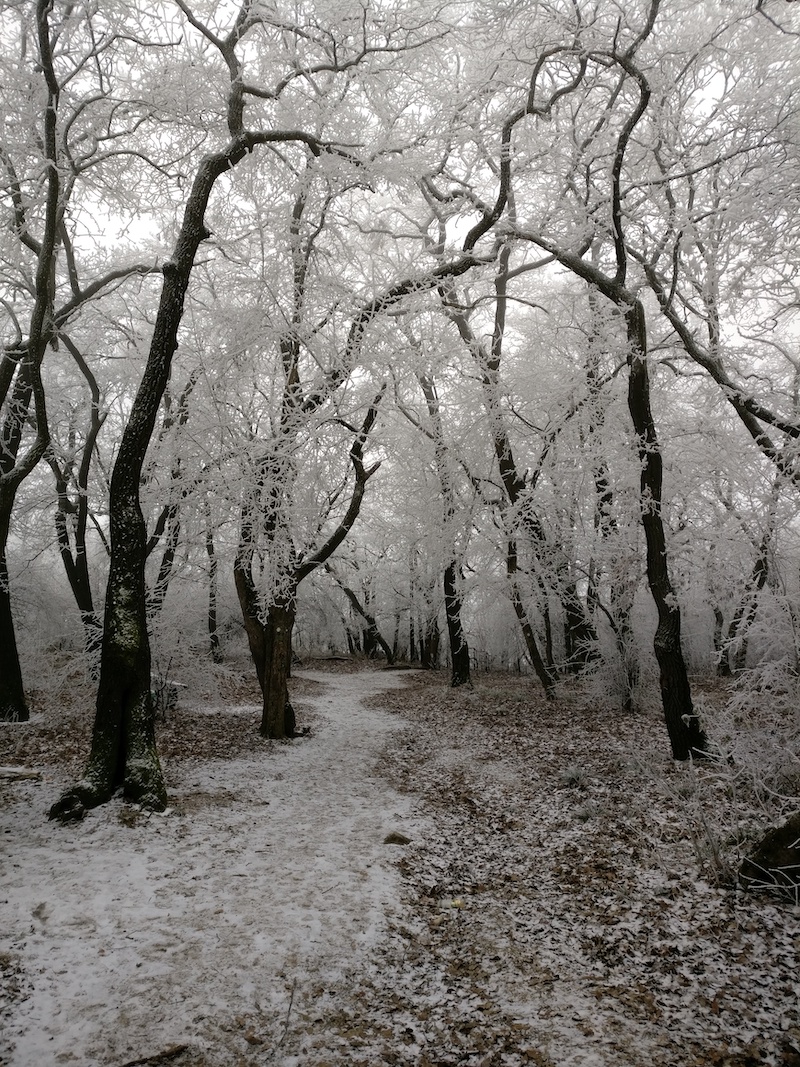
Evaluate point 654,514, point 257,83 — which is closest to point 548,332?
point 654,514

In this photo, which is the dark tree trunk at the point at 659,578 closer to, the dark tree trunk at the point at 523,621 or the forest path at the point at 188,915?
the forest path at the point at 188,915

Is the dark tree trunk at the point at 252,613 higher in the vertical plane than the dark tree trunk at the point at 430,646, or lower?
higher

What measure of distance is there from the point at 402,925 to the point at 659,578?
17.9ft

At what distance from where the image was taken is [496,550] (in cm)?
1395

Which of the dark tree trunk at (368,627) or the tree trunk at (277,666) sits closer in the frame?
the tree trunk at (277,666)

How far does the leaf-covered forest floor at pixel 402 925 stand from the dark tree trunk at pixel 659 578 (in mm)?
649

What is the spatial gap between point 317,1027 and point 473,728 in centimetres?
847

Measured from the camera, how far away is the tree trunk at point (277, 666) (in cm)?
1004

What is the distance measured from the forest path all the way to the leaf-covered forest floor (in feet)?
0.05

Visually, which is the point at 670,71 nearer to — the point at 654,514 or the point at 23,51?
the point at 654,514

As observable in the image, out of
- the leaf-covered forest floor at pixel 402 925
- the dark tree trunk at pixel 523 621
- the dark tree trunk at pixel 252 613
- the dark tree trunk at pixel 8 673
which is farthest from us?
the dark tree trunk at pixel 523 621

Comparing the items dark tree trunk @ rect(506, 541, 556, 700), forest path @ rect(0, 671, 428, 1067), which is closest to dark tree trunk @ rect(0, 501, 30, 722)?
forest path @ rect(0, 671, 428, 1067)

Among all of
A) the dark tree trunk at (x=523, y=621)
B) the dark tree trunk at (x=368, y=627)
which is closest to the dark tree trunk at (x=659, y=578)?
the dark tree trunk at (x=523, y=621)

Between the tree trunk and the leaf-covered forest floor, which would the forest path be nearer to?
the leaf-covered forest floor
